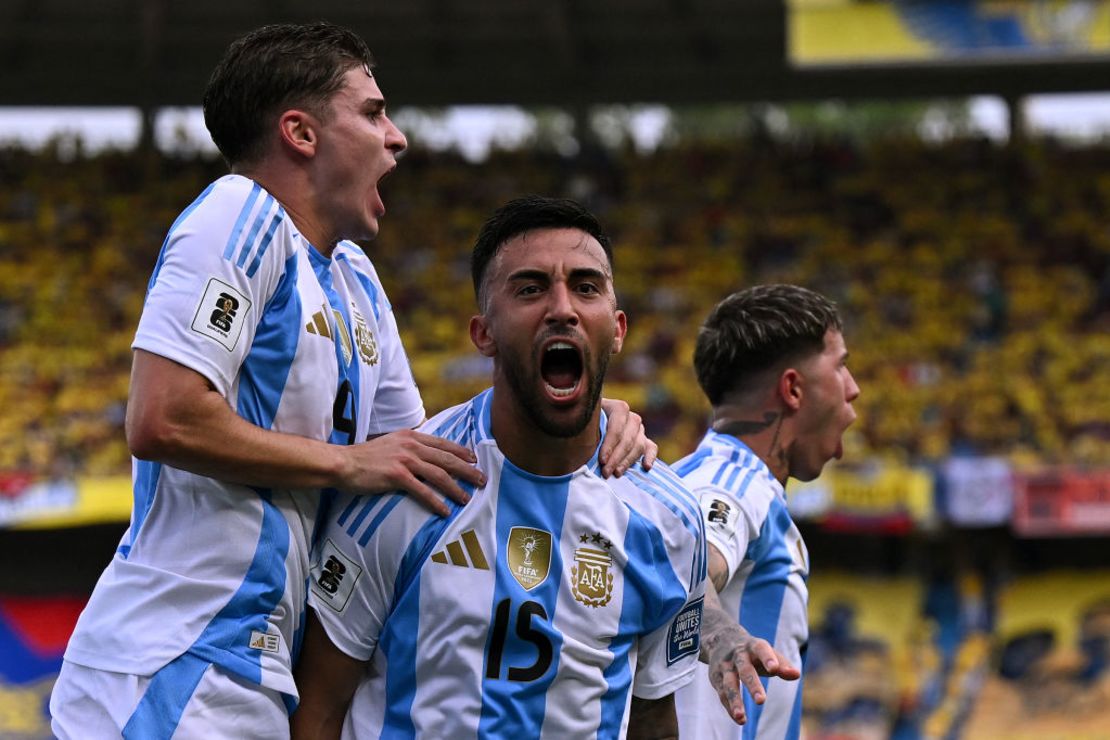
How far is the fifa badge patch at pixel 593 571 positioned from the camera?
120 inches

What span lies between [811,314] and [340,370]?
182cm

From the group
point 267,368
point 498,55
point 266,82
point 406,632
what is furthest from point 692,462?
point 498,55

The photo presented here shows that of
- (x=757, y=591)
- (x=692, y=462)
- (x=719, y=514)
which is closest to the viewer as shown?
(x=719, y=514)

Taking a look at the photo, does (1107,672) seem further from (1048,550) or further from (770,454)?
(770,454)

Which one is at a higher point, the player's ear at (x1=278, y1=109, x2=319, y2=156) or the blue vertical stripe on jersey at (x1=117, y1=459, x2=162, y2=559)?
the player's ear at (x1=278, y1=109, x2=319, y2=156)

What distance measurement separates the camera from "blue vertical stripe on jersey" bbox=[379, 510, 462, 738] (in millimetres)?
3006

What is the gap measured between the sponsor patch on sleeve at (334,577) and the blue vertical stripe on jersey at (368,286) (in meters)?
Result: 0.66

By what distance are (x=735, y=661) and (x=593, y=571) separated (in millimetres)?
371

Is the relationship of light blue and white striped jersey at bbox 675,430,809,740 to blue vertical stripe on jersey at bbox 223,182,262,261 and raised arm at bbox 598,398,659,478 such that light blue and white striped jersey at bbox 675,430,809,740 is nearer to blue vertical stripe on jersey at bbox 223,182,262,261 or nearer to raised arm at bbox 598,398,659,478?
raised arm at bbox 598,398,659,478

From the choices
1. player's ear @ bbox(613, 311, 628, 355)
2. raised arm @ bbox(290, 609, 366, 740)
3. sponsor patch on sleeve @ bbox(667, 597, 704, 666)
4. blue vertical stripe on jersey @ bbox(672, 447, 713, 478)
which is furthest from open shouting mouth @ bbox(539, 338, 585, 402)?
blue vertical stripe on jersey @ bbox(672, 447, 713, 478)

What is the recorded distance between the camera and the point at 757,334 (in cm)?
445

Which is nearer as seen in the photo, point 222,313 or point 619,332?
point 222,313

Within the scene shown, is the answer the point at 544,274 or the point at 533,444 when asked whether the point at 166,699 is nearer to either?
the point at 533,444

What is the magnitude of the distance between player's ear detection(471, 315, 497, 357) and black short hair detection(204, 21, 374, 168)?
60 cm
